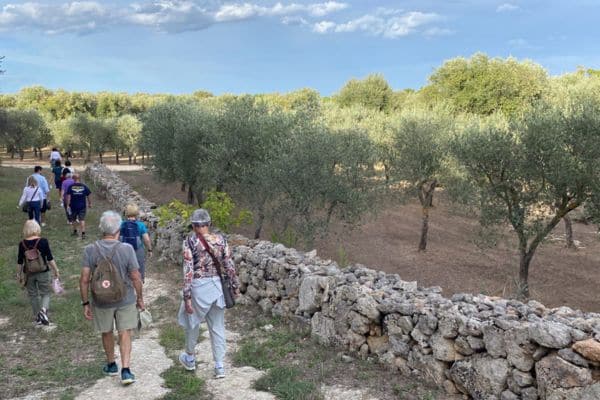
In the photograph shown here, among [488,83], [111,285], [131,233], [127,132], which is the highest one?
[488,83]

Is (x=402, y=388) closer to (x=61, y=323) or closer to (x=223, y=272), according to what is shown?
(x=223, y=272)

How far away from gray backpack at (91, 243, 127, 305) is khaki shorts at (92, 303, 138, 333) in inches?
9.2

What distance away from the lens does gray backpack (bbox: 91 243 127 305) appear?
6168mm

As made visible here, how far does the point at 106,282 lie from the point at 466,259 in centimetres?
1909

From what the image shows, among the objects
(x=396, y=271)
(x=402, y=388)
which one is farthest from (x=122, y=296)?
(x=396, y=271)

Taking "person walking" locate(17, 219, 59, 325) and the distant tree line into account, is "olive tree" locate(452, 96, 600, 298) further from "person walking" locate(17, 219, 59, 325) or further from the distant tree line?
"person walking" locate(17, 219, 59, 325)

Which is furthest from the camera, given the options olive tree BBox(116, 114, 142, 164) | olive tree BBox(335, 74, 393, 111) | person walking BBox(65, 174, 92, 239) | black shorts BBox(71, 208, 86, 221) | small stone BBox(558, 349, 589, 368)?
olive tree BBox(335, 74, 393, 111)

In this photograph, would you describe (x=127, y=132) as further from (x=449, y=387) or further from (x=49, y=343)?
(x=449, y=387)

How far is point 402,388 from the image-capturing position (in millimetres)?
6512

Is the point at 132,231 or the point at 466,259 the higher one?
the point at 132,231

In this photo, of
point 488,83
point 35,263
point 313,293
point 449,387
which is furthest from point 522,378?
point 488,83

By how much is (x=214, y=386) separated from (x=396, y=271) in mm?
14621

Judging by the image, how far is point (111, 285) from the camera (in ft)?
20.3

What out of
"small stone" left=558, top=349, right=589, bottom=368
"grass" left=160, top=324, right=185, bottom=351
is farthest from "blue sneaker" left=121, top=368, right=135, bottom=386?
"small stone" left=558, top=349, right=589, bottom=368
